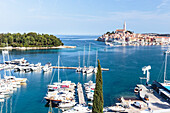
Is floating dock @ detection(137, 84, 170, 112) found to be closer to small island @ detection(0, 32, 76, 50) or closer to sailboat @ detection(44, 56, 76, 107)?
sailboat @ detection(44, 56, 76, 107)

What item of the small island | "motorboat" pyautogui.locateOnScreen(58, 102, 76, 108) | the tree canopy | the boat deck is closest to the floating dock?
the boat deck

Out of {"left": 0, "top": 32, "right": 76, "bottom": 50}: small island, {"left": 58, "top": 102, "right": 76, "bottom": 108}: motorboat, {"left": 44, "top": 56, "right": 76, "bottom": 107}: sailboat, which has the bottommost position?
{"left": 58, "top": 102, "right": 76, "bottom": 108}: motorboat

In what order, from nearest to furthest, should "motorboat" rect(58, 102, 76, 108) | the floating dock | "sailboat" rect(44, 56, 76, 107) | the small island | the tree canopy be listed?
the floating dock, "motorboat" rect(58, 102, 76, 108), "sailboat" rect(44, 56, 76, 107), the small island, the tree canopy

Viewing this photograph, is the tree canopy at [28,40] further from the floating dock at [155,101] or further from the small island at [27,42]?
the floating dock at [155,101]

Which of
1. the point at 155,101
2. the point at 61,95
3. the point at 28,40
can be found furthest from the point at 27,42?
the point at 155,101

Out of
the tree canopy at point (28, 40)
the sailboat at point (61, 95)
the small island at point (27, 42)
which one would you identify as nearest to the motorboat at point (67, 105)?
the sailboat at point (61, 95)

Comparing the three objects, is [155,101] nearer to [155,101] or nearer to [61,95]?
[155,101]

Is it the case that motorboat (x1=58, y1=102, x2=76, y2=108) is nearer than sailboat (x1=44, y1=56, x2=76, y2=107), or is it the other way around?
motorboat (x1=58, y1=102, x2=76, y2=108)

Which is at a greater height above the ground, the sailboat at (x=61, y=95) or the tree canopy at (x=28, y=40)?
the tree canopy at (x=28, y=40)

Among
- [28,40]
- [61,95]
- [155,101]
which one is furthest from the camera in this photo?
[28,40]

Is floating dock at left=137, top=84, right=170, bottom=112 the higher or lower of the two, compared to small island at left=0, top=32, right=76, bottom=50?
lower

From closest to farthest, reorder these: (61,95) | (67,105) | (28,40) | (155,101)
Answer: (67,105) → (155,101) → (61,95) → (28,40)

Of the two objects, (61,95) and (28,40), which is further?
(28,40)

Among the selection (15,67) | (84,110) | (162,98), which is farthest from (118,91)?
(15,67)
